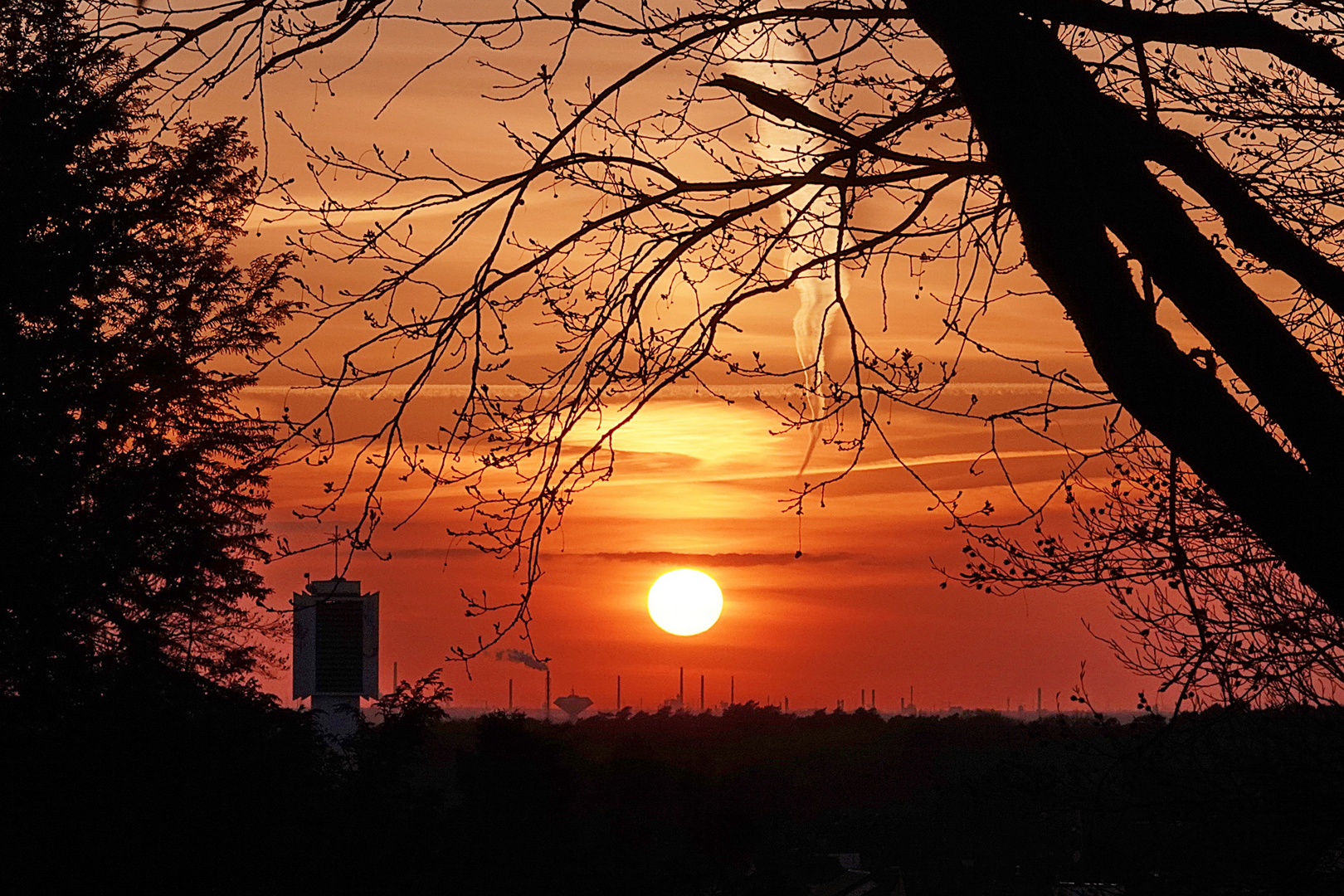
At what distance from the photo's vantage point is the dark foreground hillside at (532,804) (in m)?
8.23

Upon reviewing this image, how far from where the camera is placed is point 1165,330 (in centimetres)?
361

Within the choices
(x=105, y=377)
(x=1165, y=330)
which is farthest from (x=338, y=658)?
(x=1165, y=330)

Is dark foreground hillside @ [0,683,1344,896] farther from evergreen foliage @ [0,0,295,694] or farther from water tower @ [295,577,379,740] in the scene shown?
water tower @ [295,577,379,740]

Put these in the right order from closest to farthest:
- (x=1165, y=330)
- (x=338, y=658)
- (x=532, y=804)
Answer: (x=1165, y=330) < (x=532, y=804) < (x=338, y=658)

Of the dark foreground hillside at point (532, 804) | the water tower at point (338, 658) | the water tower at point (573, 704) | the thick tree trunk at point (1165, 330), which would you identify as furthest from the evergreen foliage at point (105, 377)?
the water tower at point (573, 704)

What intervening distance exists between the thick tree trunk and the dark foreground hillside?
2915 millimetres

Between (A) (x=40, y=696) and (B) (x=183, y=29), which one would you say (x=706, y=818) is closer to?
(A) (x=40, y=696)

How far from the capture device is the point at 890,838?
2235 inches

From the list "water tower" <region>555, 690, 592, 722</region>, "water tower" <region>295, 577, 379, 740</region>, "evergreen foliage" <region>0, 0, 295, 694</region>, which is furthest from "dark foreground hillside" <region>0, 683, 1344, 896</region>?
"water tower" <region>555, 690, 592, 722</region>

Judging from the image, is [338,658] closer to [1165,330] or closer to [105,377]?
[105,377]

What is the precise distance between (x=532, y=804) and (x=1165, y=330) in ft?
79.0

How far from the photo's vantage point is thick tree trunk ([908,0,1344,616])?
3.43 metres

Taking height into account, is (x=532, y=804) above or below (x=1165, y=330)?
below

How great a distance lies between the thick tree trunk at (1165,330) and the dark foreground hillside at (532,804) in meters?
2.92
